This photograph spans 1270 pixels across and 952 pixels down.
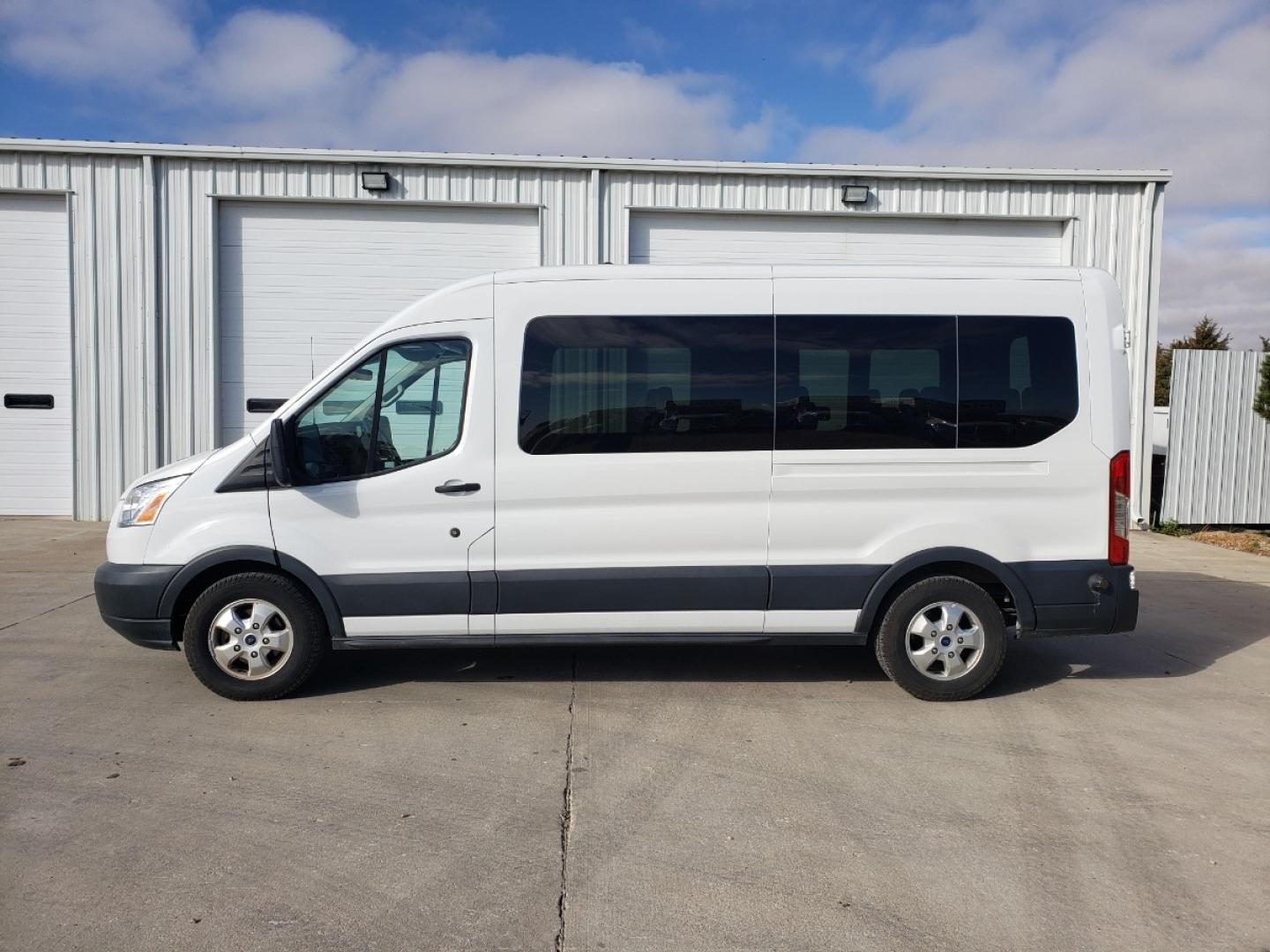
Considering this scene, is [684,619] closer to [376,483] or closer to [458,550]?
[458,550]

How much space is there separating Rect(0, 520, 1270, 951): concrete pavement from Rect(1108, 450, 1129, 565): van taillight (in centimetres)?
88

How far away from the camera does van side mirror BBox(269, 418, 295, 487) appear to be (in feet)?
16.4

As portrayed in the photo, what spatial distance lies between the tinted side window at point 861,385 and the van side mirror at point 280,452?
8.53 feet

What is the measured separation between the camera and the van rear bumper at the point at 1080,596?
5266 millimetres

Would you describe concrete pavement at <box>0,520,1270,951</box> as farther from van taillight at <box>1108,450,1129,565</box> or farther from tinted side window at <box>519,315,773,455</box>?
tinted side window at <box>519,315,773,455</box>

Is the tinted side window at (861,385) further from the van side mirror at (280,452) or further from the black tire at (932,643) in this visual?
the van side mirror at (280,452)

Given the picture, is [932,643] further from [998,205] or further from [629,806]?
[998,205]

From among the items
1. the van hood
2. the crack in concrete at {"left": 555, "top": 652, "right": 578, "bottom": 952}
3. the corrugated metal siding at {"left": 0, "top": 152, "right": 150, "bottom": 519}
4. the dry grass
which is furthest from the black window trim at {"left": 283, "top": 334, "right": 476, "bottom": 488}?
the dry grass

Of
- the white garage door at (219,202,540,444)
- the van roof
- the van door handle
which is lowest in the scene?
the van door handle

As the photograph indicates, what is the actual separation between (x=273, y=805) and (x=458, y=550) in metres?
1.63

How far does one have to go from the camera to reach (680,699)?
5.40 metres

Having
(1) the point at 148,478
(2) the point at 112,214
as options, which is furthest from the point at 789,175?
(1) the point at 148,478

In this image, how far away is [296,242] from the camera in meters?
12.3

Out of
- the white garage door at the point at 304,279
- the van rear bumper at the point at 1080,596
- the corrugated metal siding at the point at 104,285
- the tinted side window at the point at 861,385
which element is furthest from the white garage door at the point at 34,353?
the van rear bumper at the point at 1080,596
